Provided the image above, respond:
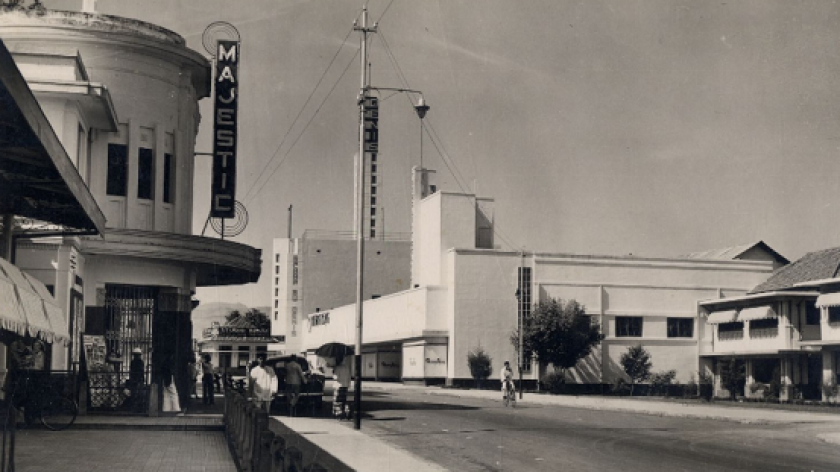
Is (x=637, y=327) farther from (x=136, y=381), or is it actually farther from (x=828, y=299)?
(x=136, y=381)

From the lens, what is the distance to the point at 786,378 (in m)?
50.3

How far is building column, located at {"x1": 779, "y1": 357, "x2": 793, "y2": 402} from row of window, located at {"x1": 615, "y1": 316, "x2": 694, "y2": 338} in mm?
13535

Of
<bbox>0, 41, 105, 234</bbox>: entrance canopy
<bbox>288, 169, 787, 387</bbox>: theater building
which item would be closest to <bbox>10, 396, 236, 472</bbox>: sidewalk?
<bbox>0, 41, 105, 234</bbox>: entrance canopy

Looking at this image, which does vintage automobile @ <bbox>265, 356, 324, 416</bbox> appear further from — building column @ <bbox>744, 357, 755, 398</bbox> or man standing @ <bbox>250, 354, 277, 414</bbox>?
building column @ <bbox>744, 357, 755, 398</bbox>

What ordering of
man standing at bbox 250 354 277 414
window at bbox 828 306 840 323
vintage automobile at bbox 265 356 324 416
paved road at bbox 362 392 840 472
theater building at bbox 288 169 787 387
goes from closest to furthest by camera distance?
paved road at bbox 362 392 840 472
man standing at bbox 250 354 277 414
vintage automobile at bbox 265 356 324 416
window at bbox 828 306 840 323
theater building at bbox 288 169 787 387

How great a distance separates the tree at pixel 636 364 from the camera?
61.6 meters

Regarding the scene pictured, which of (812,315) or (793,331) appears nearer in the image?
(793,331)

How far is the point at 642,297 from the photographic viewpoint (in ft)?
214

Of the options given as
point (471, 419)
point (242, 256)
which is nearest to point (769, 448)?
point (471, 419)

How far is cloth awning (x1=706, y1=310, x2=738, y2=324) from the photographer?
5634 centimetres

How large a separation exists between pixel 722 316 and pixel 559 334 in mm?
8875

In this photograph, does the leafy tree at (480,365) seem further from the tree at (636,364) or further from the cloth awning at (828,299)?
the cloth awning at (828,299)

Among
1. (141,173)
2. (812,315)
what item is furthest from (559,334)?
(141,173)

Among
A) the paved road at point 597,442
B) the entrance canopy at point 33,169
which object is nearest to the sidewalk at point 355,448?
the paved road at point 597,442
